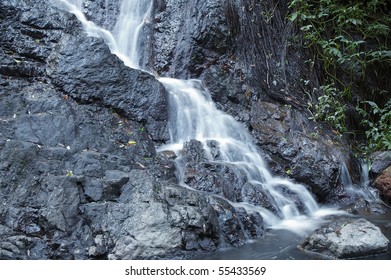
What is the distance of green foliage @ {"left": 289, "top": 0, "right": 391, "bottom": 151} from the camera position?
28.2 feet

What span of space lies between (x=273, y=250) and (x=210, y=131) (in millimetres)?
3011

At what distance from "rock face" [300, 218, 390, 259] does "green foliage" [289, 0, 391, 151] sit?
4152 millimetres

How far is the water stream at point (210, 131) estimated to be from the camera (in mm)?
5870

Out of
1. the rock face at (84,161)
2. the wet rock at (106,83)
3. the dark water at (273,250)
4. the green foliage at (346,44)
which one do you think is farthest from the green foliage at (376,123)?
the wet rock at (106,83)

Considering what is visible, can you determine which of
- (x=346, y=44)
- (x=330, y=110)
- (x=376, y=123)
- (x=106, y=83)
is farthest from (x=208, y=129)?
(x=346, y=44)

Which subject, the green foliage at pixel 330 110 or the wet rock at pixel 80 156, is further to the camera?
the green foliage at pixel 330 110

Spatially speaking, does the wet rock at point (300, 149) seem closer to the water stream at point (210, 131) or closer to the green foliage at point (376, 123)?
the water stream at point (210, 131)

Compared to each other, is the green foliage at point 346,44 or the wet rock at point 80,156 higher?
the green foliage at point 346,44

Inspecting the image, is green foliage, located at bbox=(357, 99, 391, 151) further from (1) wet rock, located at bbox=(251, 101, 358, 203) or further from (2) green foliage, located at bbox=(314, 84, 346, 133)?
(1) wet rock, located at bbox=(251, 101, 358, 203)

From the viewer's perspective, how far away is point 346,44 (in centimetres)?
906

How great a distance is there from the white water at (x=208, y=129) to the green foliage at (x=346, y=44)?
2.24 metres

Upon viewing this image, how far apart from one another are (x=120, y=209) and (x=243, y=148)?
309 cm

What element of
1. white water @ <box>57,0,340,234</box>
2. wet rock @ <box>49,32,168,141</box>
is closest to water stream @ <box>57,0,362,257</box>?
white water @ <box>57,0,340,234</box>

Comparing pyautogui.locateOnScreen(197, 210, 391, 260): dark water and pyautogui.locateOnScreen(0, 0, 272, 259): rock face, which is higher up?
pyautogui.locateOnScreen(0, 0, 272, 259): rock face
